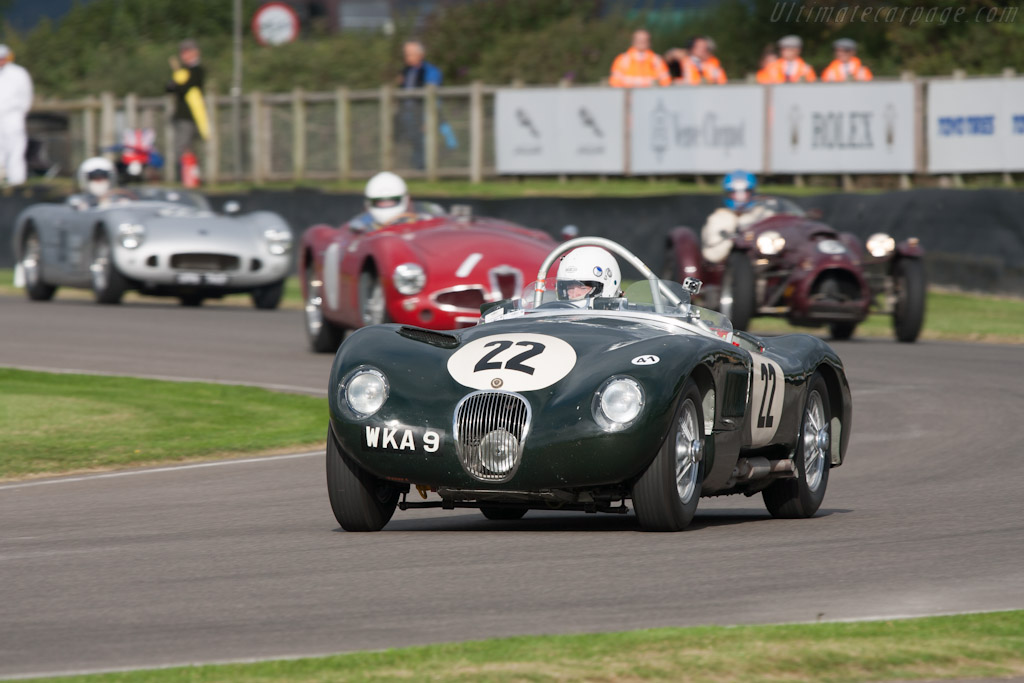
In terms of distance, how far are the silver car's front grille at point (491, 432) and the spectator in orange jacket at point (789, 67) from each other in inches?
696

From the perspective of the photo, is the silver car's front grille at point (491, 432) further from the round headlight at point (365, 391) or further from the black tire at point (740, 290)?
the black tire at point (740, 290)

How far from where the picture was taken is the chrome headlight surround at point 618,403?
710 centimetres

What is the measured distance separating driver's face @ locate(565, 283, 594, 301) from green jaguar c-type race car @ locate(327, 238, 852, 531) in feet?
1.50

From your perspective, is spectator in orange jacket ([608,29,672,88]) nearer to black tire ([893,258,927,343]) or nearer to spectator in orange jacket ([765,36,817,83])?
spectator in orange jacket ([765,36,817,83])

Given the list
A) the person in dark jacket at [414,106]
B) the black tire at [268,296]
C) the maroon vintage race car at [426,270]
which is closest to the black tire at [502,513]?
the maroon vintage race car at [426,270]

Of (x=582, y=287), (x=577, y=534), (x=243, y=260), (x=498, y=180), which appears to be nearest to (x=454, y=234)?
(x=243, y=260)

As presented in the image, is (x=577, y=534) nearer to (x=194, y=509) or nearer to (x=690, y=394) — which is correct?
(x=690, y=394)

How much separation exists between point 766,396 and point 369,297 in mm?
7773

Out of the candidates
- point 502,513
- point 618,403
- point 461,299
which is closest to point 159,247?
point 461,299

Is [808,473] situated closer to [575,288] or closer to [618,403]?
[575,288]

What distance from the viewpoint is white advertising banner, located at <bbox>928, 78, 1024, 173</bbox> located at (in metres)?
22.1

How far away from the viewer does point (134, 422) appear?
470 inches

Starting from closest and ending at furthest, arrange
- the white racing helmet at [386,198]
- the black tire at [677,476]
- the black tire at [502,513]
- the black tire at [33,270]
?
the black tire at [677,476] < the black tire at [502,513] < the white racing helmet at [386,198] < the black tire at [33,270]

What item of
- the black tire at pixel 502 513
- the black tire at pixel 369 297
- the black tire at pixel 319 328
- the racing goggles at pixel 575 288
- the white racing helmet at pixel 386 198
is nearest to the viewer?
the black tire at pixel 502 513
